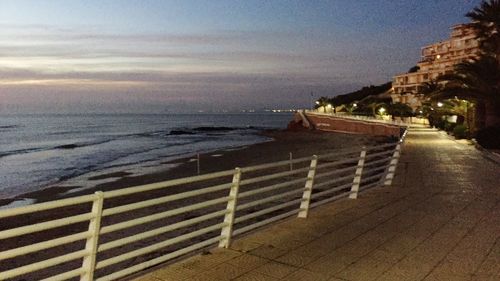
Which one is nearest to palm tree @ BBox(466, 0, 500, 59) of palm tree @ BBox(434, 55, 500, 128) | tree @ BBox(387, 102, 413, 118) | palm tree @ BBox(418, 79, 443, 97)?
palm tree @ BBox(434, 55, 500, 128)

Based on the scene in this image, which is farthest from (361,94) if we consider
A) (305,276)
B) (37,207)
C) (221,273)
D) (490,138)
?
(37,207)

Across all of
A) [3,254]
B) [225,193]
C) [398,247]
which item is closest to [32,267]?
[3,254]

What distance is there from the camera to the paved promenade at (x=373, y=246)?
5.63 m

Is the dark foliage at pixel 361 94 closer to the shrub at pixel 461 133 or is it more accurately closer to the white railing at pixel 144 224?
the shrub at pixel 461 133

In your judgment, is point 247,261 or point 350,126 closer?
point 247,261

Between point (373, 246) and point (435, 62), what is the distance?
111 metres

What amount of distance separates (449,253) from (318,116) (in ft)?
271

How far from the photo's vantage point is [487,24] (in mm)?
36312

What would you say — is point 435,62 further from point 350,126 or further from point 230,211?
point 230,211

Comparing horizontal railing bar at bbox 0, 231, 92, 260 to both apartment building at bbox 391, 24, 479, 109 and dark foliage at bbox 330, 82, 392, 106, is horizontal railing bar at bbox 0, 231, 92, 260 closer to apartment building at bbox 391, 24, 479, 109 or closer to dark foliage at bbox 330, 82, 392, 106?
apartment building at bbox 391, 24, 479, 109

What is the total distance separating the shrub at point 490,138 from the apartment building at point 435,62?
75.6 meters

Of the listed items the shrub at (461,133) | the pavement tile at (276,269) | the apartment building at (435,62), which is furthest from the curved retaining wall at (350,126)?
the pavement tile at (276,269)

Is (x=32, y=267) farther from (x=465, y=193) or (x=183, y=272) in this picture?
(x=465, y=193)

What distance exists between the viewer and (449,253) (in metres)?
6.45
